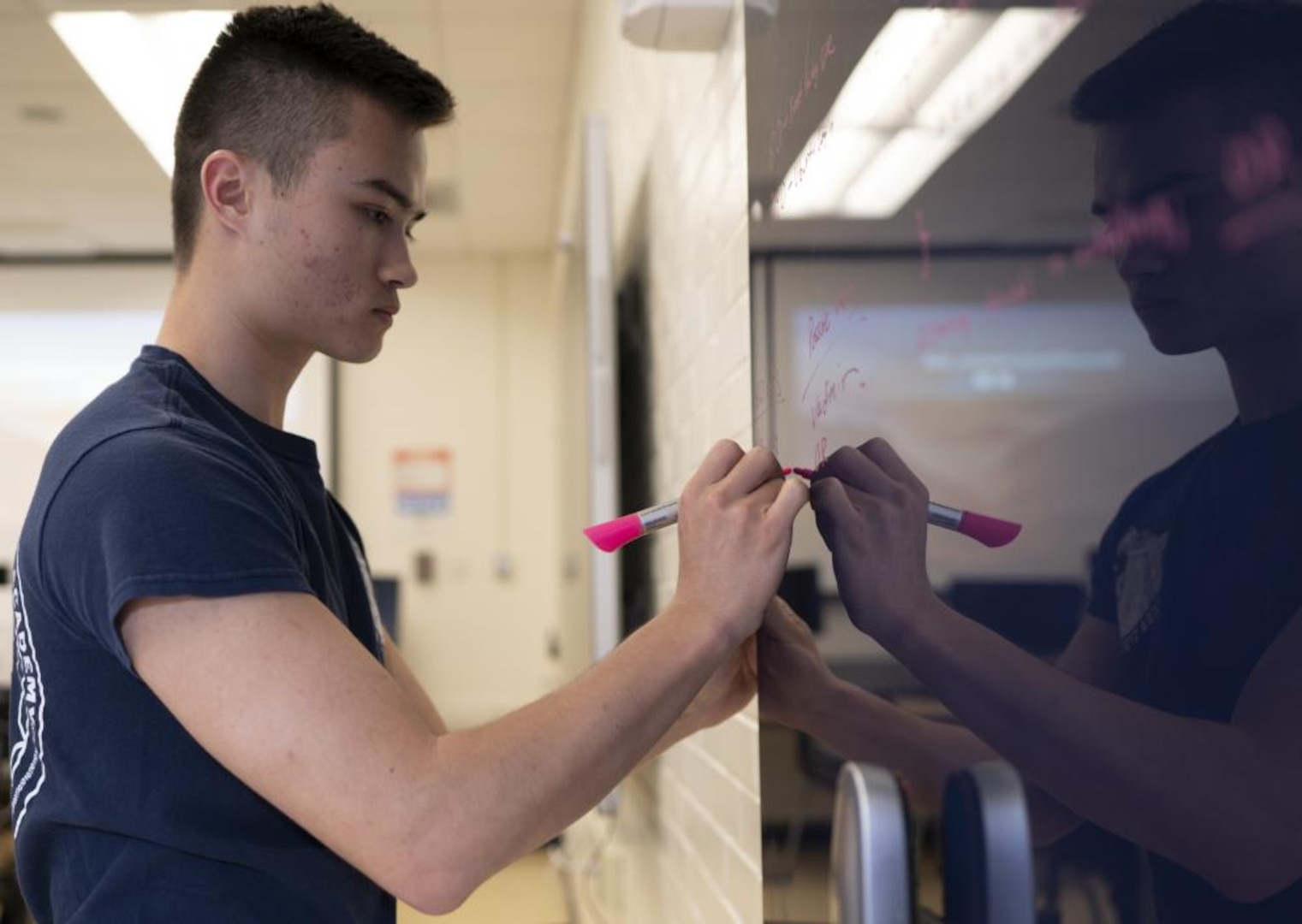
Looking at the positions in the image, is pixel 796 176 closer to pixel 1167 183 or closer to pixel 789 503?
pixel 789 503

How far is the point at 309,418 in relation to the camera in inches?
229

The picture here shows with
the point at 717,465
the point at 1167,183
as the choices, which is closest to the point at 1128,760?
the point at 1167,183

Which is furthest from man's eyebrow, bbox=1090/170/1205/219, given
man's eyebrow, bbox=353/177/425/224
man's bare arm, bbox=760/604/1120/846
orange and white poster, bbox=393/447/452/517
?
orange and white poster, bbox=393/447/452/517

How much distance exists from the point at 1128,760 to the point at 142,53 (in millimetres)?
3985

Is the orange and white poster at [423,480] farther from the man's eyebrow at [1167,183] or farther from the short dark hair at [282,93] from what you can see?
the man's eyebrow at [1167,183]

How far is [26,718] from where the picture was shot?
0.93 m

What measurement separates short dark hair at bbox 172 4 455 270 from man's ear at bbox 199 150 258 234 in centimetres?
1

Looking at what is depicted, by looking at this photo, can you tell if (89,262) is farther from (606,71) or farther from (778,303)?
(778,303)

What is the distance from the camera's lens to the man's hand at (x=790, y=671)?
0.80m

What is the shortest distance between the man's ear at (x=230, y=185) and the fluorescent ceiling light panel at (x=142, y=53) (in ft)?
7.88

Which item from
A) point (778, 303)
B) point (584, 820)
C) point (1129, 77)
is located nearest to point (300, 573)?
point (778, 303)

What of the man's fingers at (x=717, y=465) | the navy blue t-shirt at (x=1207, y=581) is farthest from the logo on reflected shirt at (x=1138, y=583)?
the man's fingers at (x=717, y=465)

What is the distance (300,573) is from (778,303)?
1.15 ft

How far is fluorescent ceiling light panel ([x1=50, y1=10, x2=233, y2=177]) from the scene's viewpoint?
11.4 ft
